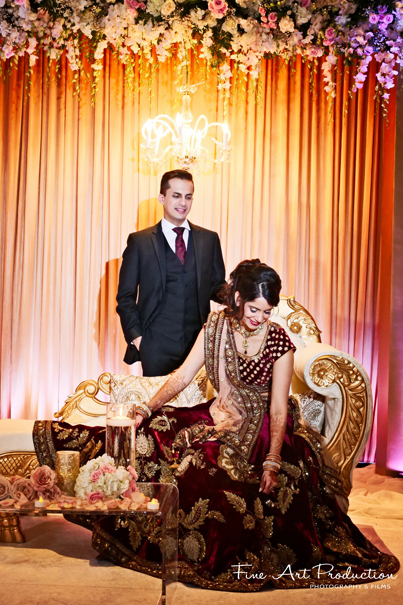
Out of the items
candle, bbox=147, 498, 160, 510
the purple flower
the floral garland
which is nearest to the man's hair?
the floral garland

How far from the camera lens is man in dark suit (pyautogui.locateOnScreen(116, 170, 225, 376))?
3846mm

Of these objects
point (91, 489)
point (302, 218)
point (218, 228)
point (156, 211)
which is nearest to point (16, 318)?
point (156, 211)

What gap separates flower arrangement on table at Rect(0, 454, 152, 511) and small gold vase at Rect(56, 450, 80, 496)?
4 centimetres

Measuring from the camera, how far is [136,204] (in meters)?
4.83

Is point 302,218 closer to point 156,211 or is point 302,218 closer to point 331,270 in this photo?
point 331,270

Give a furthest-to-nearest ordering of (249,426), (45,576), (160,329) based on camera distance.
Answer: (160,329) → (249,426) → (45,576)

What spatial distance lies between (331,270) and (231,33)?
5.94 ft

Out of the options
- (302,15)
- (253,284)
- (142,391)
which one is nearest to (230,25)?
(302,15)

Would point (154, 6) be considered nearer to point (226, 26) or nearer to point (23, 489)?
point (226, 26)

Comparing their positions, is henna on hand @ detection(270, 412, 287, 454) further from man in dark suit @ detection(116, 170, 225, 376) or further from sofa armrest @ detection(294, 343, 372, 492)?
man in dark suit @ detection(116, 170, 225, 376)

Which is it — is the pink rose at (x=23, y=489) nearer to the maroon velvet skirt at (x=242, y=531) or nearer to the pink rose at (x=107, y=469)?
the pink rose at (x=107, y=469)

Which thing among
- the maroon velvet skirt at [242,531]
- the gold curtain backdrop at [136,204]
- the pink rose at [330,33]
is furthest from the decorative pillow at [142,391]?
the pink rose at [330,33]

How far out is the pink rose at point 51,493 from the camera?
205 centimetres

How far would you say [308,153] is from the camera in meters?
4.81
